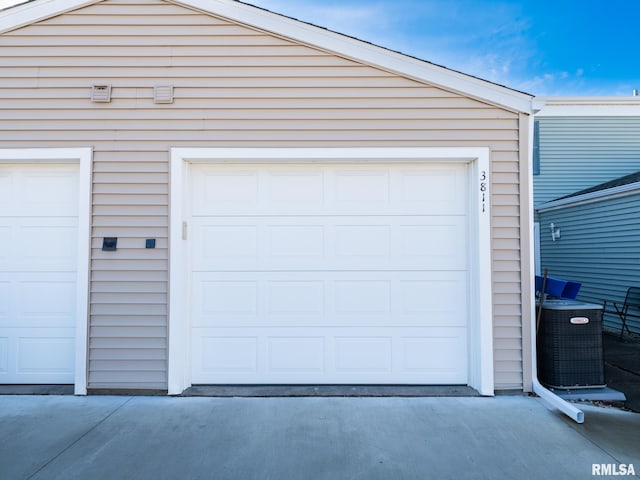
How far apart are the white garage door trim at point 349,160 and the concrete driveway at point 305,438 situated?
0.36m

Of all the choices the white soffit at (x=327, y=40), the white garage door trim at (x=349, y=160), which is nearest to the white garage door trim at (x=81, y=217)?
the white garage door trim at (x=349, y=160)

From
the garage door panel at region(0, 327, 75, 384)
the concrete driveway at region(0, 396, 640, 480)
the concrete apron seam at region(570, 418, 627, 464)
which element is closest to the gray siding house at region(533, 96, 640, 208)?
the concrete driveway at region(0, 396, 640, 480)

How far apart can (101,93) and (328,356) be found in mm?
3409

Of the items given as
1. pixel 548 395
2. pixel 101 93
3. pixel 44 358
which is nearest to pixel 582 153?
pixel 548 395

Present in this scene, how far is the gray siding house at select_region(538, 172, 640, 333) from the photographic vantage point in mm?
6621

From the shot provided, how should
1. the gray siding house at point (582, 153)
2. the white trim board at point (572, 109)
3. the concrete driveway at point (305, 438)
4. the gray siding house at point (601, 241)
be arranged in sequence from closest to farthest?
the concrete driveway at point (305, 438), the white trim board at point (572, 109), the gray siding house at point (601, 241), the gray siding house at point (582, 153)

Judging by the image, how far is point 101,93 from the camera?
3.76 m

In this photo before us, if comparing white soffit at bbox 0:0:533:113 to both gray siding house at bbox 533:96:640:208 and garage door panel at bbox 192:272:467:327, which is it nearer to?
garage door panel at bbox 192:272:467:327

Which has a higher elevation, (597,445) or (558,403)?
(558,403)

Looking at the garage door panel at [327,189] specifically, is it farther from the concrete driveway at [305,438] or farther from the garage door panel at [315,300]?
the concrete driveway at [305,438]

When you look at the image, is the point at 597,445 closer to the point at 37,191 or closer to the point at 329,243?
the point at 329,243

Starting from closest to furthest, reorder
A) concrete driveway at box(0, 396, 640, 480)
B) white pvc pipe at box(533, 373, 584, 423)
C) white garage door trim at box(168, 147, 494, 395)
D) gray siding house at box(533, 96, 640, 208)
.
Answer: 1. concrete driveway at box(0, 396, 640, 480)
2. white pvc pipe at box(533, 373, 584, 423)
3. white garage door trim at box(168, 147, 494, 395)
4. gray siding house at box(533, 96, 640, 208)

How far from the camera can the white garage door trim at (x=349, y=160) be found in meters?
A: 3.67

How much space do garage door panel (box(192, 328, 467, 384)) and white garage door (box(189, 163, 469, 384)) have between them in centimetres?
1
